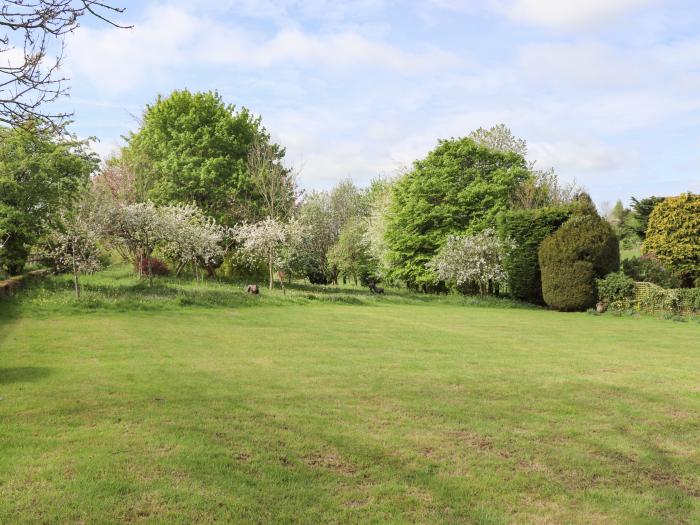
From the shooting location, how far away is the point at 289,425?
6820mm

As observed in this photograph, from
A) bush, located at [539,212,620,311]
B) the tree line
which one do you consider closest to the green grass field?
the tree line

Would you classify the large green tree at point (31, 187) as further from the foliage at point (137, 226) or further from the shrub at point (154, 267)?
the shrub at point (154, 267)

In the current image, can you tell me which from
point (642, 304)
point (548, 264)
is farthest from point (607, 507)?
point (548, 264)

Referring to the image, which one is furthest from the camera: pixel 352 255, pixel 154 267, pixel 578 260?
pixel 352 255

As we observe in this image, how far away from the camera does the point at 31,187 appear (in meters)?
22.2

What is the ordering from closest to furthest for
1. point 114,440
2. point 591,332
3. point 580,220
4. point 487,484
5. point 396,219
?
1. point 487,484
2. point 114,440
3. point 591,332
4. point 580,220
5. point 396,219

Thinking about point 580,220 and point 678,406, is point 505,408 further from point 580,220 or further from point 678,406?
point 580,220

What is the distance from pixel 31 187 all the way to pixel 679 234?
31.2 m

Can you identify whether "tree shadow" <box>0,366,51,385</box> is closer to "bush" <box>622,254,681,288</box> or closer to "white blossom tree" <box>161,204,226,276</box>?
"white blossom tree" <box>161,204,226,276</box>

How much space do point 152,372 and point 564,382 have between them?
24.4 ft

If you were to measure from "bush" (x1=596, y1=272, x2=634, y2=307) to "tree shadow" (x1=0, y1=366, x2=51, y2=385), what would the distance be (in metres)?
25.6

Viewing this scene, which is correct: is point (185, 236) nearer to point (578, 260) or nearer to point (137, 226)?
point (137, 226)

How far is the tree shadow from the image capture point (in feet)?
28.7

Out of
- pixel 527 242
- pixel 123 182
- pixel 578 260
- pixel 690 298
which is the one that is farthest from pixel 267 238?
pixel 690 298
